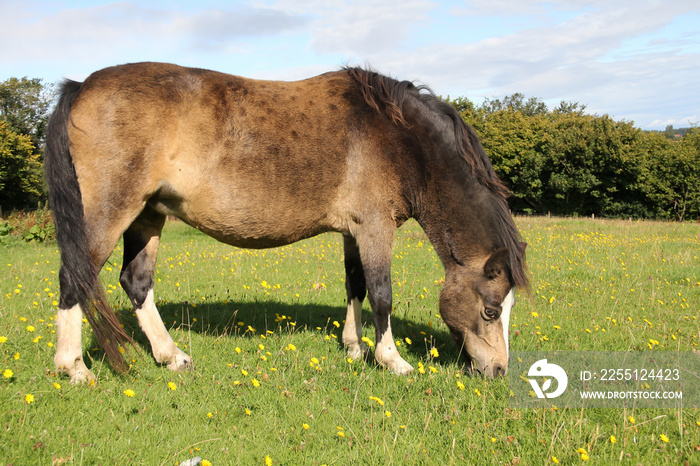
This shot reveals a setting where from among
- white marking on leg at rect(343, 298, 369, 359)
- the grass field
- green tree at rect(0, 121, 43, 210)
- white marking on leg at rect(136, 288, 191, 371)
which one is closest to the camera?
the grass field

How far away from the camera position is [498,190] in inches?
187

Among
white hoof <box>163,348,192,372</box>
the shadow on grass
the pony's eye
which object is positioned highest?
the pony's eye

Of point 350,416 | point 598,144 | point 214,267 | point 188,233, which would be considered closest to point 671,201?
point 598,144

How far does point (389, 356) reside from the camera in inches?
182

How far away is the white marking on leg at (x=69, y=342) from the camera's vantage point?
12.6ft

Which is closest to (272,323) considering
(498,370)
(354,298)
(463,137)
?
(354,298)

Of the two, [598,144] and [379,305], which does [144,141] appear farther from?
[598,144]

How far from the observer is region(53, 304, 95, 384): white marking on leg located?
12.6 feet

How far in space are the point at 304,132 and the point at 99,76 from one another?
72.0 inches

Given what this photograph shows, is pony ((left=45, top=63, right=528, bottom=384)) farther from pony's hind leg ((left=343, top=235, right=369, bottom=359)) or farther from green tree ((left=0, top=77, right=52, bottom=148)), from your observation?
green tree ((left=0, top=77, right=52, bottom=148))

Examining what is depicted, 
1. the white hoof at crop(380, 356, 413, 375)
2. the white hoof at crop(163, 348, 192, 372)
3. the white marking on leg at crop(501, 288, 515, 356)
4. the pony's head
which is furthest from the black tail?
the white marking on leg at crop(501, 288, 515, 356)

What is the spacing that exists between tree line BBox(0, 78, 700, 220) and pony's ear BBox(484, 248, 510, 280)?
34.4 metres

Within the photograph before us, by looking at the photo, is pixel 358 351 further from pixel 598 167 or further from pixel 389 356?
pixel 598 167

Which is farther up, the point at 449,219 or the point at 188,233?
the point at 449,219
